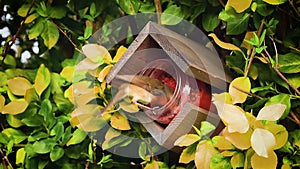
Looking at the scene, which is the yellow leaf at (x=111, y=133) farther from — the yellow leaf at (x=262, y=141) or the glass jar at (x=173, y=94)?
the yellow leaf at (x=262, y=141)

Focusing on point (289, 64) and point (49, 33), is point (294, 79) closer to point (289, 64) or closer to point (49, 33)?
point (289, 64)

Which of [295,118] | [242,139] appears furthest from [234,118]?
[295,118]

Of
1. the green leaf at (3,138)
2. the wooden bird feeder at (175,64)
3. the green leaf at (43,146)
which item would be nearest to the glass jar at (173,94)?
the wooden bird feeder at (175,64)

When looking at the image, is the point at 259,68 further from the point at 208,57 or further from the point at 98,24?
the point at 98,24

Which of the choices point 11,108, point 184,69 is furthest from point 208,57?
point 11,108

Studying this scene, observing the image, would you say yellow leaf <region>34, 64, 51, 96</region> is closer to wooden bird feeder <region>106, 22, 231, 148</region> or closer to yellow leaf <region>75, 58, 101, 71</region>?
yellow leaf <region>75, 58, 101, 71</region>

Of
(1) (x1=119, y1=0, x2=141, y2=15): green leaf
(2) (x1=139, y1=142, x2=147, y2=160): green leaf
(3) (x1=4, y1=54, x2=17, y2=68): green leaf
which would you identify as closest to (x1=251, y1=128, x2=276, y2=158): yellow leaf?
(2) (x1=139, y1=142, x2=147, y2=160): green leaf
